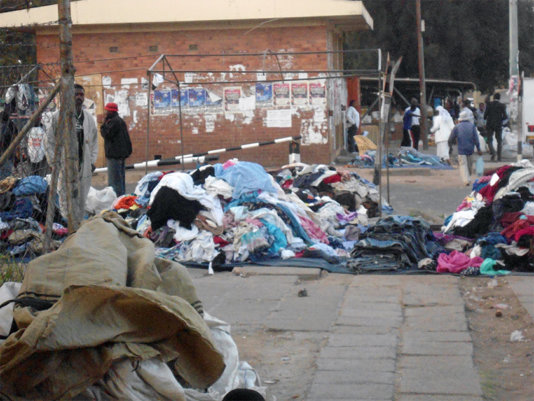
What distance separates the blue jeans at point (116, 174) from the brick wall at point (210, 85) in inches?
317

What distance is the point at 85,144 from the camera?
10.2 m

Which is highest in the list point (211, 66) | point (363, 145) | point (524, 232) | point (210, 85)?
point (211, 66)

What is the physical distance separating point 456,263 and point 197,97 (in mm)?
14080

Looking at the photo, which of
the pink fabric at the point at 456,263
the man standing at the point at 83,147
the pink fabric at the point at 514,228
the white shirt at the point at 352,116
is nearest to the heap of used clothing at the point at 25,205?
the man standing at the point at 83,147

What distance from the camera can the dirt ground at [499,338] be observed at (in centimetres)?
524

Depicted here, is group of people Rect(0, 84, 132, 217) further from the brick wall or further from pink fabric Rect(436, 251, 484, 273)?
the brick wall

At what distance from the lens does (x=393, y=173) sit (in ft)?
64.1

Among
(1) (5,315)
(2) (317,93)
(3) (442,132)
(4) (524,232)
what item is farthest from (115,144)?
(3) (442,132)

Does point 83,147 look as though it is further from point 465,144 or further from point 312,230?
point 465,144

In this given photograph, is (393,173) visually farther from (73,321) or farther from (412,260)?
(73,321)

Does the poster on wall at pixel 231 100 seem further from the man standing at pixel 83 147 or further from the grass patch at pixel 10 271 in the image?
the grass patch at pixel 10 271

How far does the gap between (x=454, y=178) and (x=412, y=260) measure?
A: 9.98m

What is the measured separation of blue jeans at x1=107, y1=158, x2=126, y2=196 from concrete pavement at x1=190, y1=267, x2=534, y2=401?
17.1ft

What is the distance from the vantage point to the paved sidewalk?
511 centimetres
